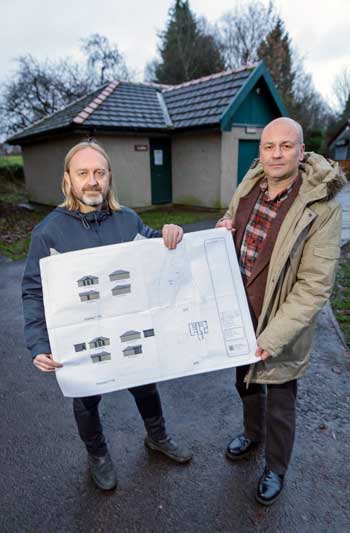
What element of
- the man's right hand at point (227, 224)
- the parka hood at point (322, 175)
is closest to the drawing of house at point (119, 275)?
the man's right hand at point (227, 224)

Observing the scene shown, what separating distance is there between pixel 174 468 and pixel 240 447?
486mm

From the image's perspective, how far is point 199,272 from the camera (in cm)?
179

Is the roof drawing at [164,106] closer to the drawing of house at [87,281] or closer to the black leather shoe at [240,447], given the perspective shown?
the drawing of house at [87,281]

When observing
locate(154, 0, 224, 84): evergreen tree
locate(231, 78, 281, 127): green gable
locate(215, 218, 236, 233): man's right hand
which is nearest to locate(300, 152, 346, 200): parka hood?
locate(215, 218, 236, 233): man's right hand

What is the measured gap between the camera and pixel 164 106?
13.5 metres

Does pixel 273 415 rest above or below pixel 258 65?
below

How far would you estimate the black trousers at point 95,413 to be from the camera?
1974 millimetres

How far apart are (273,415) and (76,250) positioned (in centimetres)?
149

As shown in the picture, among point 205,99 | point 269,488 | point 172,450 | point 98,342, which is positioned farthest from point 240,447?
point 205,99

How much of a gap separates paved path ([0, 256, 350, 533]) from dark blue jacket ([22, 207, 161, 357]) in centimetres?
108

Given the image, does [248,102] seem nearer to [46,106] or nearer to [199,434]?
[199,434]

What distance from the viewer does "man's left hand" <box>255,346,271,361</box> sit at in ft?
5.70

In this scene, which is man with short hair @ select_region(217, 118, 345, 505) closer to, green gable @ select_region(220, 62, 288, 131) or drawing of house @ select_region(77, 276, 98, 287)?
drawing of house @ select_region(77, 276, 98, 287)

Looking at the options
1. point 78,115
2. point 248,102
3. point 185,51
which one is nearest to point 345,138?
point 185,51
